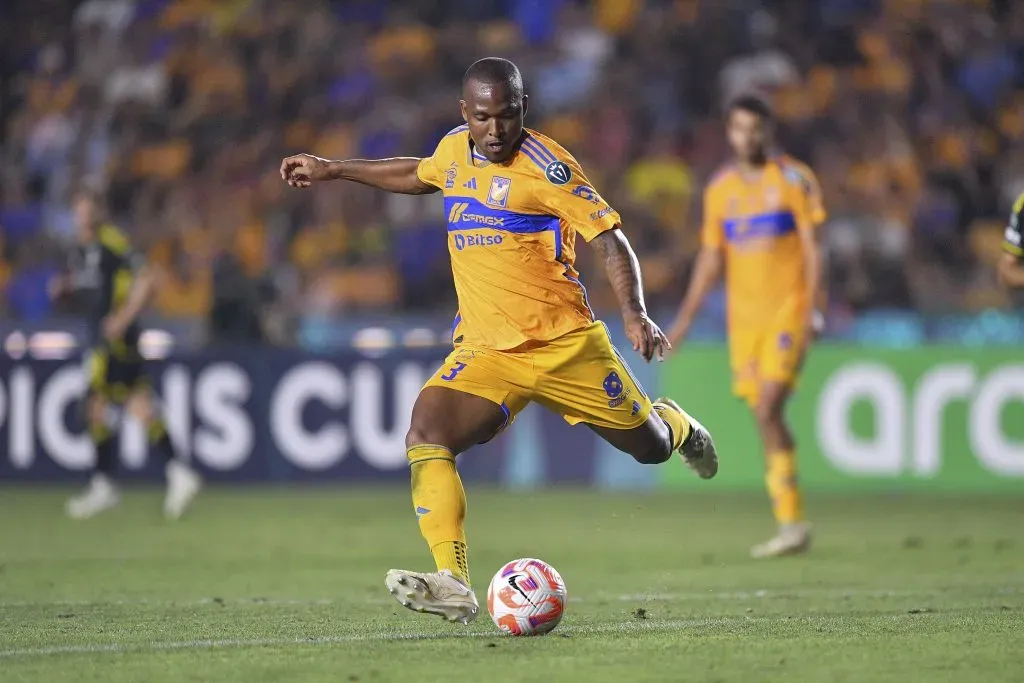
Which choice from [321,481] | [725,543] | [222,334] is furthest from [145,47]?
[725,543]

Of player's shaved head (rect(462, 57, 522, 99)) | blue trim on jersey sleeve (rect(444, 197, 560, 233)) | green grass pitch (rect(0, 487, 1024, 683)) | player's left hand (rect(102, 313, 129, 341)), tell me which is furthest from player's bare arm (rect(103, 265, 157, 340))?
player's shaved head (rect(462, 57, 522, 99))

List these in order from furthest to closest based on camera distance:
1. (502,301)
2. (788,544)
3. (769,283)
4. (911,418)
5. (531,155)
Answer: (911,418)
(769,283)
(788,544)
(502,301)
(531,155)

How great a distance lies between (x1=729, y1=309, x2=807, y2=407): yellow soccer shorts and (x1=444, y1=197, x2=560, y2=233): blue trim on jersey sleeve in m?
3.57

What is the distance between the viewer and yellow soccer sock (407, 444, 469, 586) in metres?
6.32

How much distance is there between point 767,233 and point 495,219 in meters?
3.86

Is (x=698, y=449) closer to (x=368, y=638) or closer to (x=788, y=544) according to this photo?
(x=788, y=544)

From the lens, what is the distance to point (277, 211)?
17.3m

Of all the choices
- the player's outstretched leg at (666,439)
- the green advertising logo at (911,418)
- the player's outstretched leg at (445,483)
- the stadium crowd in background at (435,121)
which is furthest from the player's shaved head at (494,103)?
the stadium crowd in background at (435,121)

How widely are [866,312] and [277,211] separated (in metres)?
6.22

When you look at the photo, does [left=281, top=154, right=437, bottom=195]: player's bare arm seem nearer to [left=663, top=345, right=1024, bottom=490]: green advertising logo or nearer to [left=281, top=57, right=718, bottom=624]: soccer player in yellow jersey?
[left=281, top=57, right=718, bottom=624]: soccer player in yellow jersey

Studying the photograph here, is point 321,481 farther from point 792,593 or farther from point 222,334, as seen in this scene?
point 792,593

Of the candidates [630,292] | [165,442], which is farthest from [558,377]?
[165,442]

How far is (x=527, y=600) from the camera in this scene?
6117 mm

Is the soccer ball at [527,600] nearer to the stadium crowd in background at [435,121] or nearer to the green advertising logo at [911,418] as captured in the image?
the green advertising logo at [911,418]
